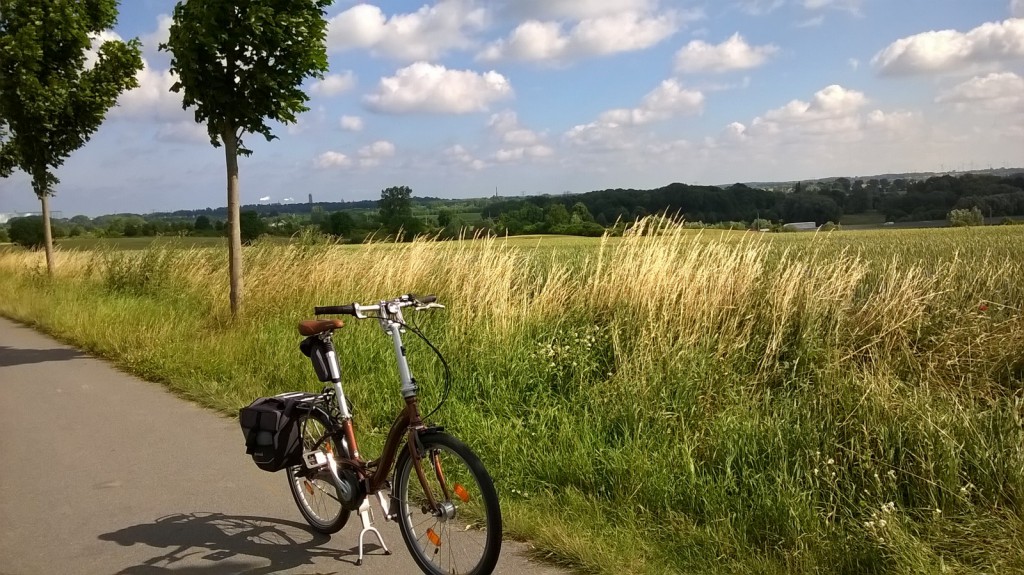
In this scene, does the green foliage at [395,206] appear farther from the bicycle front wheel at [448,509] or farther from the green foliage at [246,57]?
the bicycle front wheel at [448,509]

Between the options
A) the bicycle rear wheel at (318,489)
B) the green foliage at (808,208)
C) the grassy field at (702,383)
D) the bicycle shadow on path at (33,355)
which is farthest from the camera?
the green foliage at (808,208)

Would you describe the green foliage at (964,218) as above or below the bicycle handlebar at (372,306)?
above

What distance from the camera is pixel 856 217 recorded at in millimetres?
21688

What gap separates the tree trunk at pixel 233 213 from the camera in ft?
32.9

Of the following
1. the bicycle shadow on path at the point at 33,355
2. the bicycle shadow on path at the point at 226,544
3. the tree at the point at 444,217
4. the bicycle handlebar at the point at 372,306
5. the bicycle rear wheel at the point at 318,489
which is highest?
the tree at the point at 444,217

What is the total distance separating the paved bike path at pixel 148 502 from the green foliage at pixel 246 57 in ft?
12.7

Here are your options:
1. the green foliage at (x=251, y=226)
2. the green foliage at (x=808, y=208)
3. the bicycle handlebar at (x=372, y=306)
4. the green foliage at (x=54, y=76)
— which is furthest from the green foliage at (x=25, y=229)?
the bicycle handlebar at (x=372, y=306)

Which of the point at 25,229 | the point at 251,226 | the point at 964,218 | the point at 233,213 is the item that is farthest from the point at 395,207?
the point at 25,229

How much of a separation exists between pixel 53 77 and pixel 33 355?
8.71 metres

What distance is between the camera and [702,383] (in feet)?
19.4

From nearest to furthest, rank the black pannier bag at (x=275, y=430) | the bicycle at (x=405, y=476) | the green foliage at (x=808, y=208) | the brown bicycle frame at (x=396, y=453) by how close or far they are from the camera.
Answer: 1. the bicycle at (x=405, y=476)
2. the brown bicycle frame at (x=396, y=453)
3. the black pannier bag at (x=275, y=430)
4. the green foliage at (x=808, y=208)

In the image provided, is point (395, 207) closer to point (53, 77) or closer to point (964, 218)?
point (53, 77)

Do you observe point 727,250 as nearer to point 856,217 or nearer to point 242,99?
point 242,99

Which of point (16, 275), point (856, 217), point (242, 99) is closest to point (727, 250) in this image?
point (242, 99)
